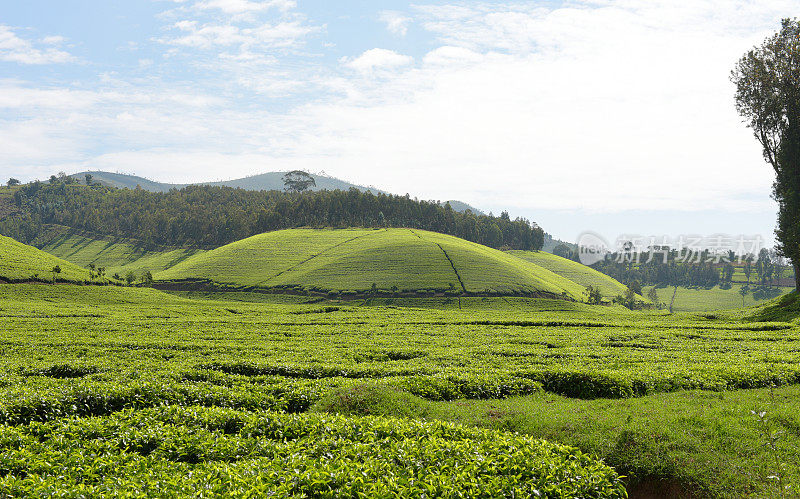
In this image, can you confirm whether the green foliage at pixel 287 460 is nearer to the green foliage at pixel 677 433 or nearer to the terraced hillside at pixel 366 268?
the green foliage at pixel 677 433

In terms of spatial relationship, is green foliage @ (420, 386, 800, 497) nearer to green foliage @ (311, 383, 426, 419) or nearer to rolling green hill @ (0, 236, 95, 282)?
green foliage @ (311, 383, 426, 419)

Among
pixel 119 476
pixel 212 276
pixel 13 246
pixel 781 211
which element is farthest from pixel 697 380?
pixel 13 246

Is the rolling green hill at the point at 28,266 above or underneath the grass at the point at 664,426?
above

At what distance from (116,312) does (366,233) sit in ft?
390

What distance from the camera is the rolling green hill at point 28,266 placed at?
9394 cm

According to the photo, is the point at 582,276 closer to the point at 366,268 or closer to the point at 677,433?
the point at 366,268

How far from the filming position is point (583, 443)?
15.1 metres

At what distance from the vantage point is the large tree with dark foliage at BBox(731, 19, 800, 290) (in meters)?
58.8

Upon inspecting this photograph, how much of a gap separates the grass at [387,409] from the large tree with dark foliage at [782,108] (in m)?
28.3

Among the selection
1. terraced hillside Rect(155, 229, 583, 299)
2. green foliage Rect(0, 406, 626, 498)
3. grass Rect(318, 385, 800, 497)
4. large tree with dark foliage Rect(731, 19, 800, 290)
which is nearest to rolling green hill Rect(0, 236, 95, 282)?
terraced hillside Rect(155, 229, 583, 299)

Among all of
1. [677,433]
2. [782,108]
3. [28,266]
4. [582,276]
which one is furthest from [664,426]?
[582,276]

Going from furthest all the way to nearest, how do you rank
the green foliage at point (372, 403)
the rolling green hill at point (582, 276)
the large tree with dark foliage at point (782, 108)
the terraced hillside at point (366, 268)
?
the rolling green hill at point (582, 276) → the terraced hillside at point (366, 268) → the large tree with dark foliage at point (782, 108) → the green foliage at point (372, 403)

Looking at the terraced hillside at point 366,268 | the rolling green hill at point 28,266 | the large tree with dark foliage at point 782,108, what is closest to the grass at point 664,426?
the large tree with dark foliage at point 782,108

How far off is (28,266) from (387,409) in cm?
11278
